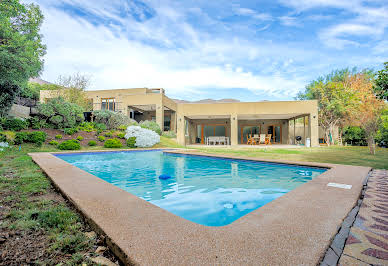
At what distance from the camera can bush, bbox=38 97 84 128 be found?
11.6m

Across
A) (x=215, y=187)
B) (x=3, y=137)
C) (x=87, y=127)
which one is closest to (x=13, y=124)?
(x=3, y=137)

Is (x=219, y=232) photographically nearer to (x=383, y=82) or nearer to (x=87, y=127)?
(x=383, y=82)

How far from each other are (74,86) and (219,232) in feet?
64.9

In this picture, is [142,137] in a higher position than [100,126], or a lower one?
lower

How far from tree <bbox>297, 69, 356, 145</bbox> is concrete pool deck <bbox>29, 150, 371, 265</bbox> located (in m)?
17.8

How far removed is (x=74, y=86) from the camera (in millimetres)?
17562

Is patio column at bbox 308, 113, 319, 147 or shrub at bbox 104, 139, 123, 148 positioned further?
patio column at bbox 308, 113, 319, 147

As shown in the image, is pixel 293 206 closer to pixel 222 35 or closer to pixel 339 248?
pixel 339 248

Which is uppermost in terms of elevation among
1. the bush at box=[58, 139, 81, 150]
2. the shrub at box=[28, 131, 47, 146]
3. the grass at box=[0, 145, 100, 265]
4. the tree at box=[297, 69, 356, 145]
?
the tree at box=[297, 69, 356, 145]

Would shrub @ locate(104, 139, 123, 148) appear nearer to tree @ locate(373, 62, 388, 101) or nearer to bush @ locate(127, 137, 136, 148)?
bush @ locate(127, 137, 136, 148)

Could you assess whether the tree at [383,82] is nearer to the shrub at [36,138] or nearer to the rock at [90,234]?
the rock at [90,234]

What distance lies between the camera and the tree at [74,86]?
17.2 meters

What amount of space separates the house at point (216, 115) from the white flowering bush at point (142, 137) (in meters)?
3.78

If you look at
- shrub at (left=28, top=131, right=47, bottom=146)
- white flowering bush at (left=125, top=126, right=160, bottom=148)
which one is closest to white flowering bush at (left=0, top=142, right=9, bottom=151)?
shrub at (left=28, top=131, right=47, bottom=146)
